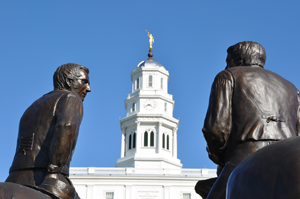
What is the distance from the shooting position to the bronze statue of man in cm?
459

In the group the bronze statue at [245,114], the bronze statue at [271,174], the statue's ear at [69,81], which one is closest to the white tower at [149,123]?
the statue's ear at [69,81]

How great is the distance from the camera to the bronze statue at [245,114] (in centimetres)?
427

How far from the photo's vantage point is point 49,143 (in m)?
4.91

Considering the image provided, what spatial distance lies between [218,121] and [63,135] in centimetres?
151

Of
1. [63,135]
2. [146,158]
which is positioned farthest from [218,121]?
[146,158]

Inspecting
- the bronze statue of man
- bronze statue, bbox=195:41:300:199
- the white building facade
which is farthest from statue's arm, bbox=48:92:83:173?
the white building facade

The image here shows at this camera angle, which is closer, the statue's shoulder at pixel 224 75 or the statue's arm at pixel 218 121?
the statue's arm at pixel 218 121

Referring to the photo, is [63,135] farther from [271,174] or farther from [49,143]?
[271,174]

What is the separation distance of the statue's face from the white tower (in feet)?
231

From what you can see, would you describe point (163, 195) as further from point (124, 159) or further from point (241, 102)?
point (241, 102)

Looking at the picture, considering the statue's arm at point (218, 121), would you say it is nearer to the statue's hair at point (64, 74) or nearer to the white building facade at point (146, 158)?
the statue's hair at point (64, 74)

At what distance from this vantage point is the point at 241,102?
446cm

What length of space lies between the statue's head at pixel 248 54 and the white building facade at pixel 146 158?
63.7 metres

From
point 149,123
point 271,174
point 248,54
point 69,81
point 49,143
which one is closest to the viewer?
point 271,174
